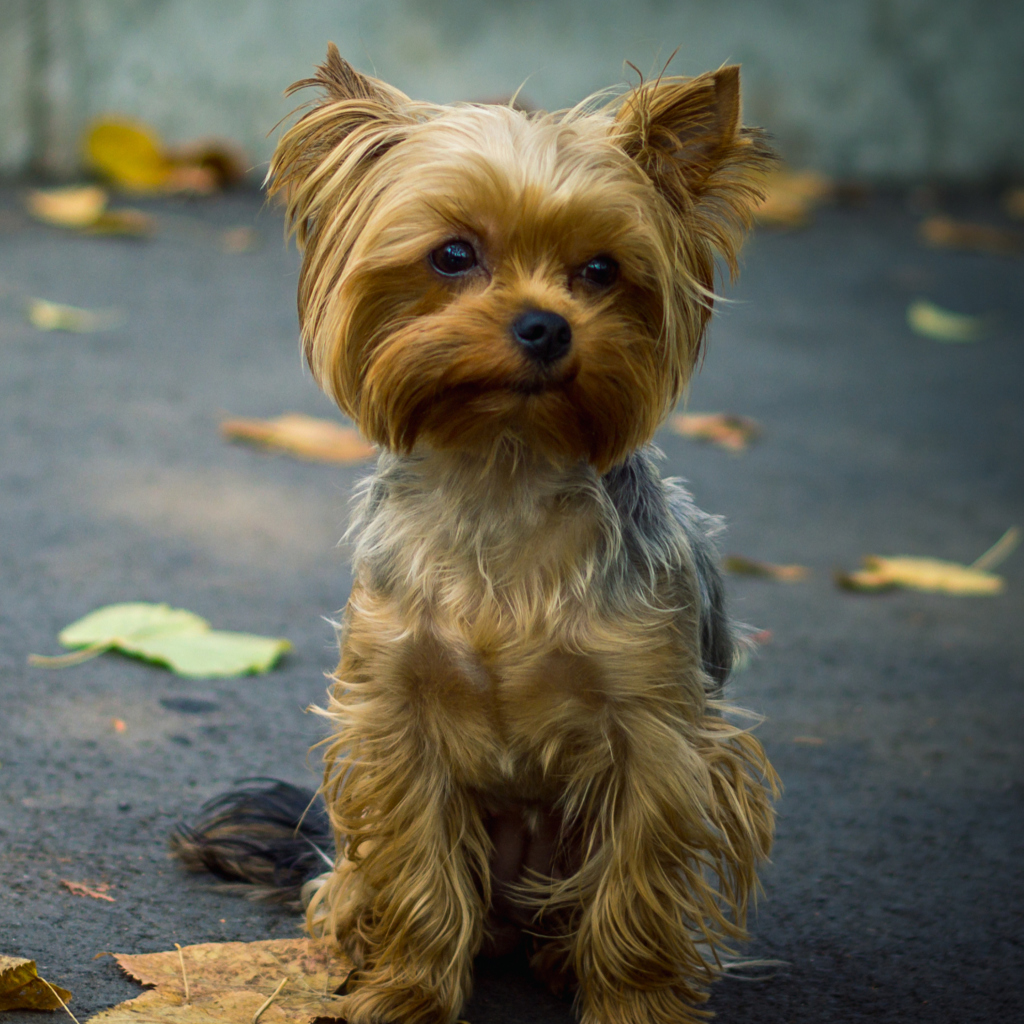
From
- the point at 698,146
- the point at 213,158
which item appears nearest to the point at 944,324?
the point at 213,158

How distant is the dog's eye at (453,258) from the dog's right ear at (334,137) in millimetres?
255

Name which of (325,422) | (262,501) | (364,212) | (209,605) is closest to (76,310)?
(325,422)

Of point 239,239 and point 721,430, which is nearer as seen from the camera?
point 721,430

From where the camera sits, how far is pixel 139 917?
2869 mm

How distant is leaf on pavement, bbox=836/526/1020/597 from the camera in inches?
196

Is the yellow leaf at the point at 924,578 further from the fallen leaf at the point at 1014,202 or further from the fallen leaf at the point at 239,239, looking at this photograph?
the fallen leaf at the point at 1014,202

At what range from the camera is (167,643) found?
3980 mm

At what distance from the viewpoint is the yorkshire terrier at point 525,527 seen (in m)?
2.51

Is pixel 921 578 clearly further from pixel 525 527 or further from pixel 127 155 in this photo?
pixel 127 155

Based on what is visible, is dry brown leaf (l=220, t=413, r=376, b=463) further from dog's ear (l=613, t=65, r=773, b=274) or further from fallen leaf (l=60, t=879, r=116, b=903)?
dog's ear (l=613, t=65, r=773, b=274)

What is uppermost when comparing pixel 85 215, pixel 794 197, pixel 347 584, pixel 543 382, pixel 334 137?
pixel 334 137

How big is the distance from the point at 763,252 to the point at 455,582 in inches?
286

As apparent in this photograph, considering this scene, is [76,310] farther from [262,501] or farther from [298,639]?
[298,639]

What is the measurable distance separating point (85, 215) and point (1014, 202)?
22.0 ft
